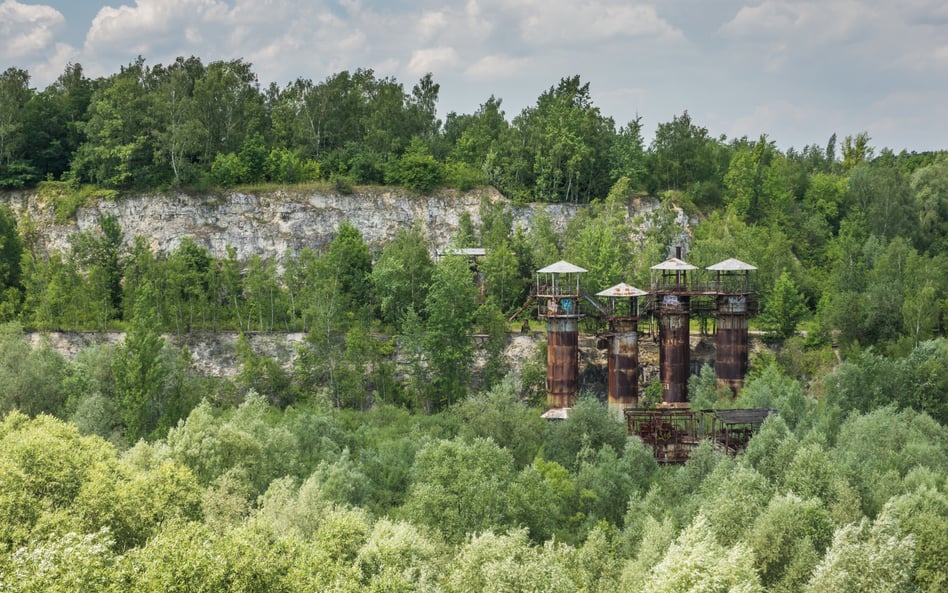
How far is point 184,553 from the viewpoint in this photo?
91.6 ft

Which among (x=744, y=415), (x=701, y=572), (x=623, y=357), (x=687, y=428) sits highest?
(x=623, y=357)

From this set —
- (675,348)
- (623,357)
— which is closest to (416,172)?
(623,357)

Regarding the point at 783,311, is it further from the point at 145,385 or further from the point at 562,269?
the point at 145,385

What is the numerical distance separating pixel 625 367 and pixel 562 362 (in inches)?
170

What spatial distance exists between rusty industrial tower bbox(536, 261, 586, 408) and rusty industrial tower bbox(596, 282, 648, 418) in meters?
2.30

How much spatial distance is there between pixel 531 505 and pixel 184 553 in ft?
58.7

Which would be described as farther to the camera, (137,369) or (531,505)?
(137,369)

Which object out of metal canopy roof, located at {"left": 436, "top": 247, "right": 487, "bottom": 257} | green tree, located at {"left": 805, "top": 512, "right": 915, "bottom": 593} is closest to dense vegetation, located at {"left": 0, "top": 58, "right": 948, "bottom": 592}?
green tree, located at {"left": 805, "top": 512, "right": 915, "bottom": 593}

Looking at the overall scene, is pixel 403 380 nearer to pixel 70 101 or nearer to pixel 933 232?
pixel 70 101

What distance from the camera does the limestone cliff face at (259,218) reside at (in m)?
81.6

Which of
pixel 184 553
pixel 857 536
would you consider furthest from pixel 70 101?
pixel 857 536

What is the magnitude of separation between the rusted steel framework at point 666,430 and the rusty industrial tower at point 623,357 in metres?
4.93

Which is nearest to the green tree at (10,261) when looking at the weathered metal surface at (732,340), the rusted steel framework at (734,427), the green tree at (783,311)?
the rusted steel framework at (734,427)

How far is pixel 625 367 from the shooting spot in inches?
2591
